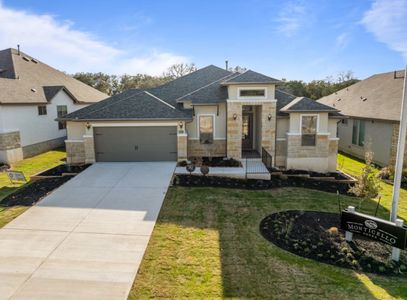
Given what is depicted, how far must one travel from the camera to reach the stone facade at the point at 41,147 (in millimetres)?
19186

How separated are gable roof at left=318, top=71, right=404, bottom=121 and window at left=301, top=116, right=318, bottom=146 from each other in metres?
5.10

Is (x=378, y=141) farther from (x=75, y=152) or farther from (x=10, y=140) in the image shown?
(x=10, y=140)

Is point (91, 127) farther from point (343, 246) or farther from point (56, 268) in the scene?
point (343, 246)

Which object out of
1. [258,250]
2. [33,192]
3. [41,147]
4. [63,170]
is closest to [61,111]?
[41,147]

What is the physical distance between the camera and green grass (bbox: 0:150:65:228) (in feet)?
29.6

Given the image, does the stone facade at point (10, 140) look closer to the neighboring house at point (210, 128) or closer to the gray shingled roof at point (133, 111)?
the neighboring house at point (210, 128)

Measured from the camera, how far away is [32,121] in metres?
19.7

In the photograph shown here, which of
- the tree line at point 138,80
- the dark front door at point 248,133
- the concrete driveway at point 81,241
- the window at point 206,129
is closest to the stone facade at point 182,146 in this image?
the window at point 206,129

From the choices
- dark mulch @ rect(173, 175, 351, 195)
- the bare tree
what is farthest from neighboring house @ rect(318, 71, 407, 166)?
the bare tree

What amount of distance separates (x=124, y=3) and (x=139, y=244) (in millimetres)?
10987

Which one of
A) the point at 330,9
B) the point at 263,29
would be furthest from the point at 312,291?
the point at 263,29

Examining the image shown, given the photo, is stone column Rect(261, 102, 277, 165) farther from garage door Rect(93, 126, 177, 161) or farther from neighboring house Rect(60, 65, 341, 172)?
garage door Rect(93, 126, 177, 161)

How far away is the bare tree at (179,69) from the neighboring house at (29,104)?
2660 centimetres

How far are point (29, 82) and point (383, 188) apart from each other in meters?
24.3
